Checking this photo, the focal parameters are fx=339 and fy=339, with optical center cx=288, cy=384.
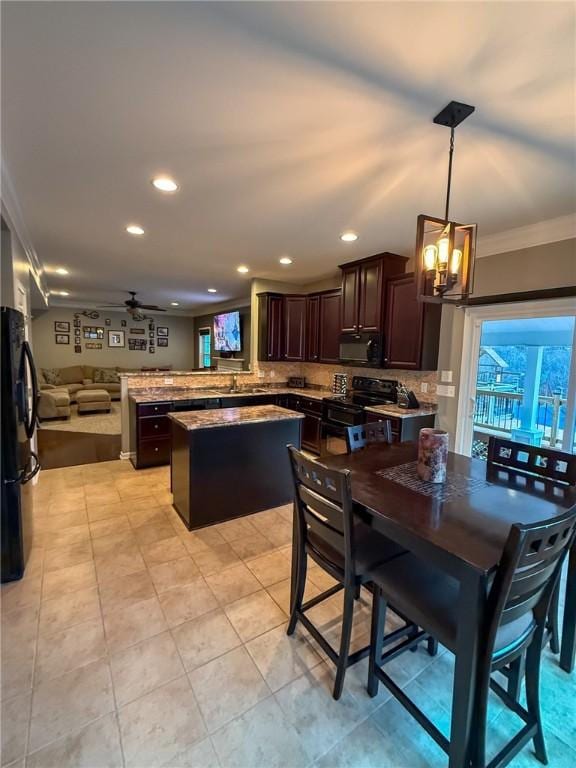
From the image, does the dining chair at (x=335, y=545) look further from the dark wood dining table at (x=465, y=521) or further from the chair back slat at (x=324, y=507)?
the dark wood dining table at (x=465, y=521)

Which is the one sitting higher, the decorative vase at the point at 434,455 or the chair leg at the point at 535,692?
the decorative vase at the point at 434,455

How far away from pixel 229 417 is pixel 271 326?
8.40 feet

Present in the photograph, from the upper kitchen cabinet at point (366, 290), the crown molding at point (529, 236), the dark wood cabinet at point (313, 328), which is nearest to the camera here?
the crown molding at point (529, 236)

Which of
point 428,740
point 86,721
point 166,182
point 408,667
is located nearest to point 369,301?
point 166,182

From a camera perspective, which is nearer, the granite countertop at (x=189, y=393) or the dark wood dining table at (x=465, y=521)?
the dark wood dining table at (x=465, y=521)

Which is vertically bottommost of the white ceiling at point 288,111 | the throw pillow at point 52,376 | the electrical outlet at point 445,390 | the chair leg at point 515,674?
the chair leg at point 515,674

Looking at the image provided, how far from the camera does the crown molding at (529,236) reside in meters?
2.66

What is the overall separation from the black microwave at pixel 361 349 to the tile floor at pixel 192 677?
234 cm

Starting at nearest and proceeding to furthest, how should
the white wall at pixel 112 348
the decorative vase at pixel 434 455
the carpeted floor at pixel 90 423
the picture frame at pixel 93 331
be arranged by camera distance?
the decorative vase at pixel 434 455 → the carpeted floor at pixel 90 423 → the white wall at pixel 112 348 → the picture frame at pixel 93 331

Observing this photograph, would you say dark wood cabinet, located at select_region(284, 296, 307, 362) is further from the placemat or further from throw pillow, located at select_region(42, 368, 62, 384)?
throw pillow, located at select_region(42, 368, 62, 384)

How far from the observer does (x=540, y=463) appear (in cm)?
194

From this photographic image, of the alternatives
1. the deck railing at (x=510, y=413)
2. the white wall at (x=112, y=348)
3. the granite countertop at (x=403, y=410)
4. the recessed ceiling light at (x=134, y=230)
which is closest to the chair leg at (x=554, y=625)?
the deck railing at (x=510, y=413)

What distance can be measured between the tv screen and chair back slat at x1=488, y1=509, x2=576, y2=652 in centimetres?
713

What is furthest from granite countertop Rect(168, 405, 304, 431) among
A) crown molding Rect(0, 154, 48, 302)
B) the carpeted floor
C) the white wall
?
the white wall
